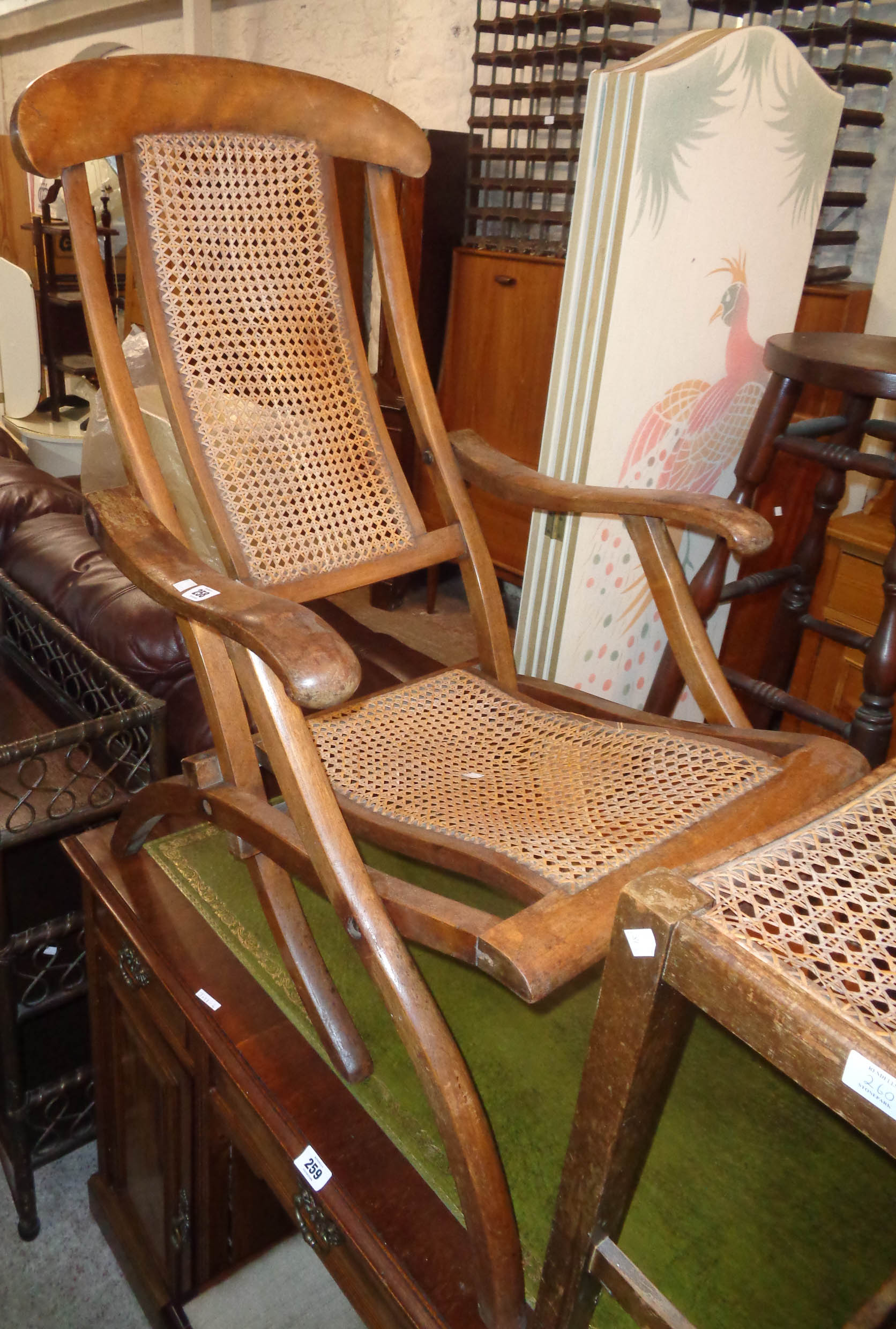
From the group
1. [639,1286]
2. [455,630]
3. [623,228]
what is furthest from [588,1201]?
[455,630]

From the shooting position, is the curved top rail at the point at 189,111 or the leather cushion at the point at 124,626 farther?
the leather cushion at the point at 124,626

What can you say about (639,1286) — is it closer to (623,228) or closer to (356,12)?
(623,228)

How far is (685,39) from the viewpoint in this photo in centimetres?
130

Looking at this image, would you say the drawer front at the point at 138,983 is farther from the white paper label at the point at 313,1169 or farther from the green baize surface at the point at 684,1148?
the white paper label at the point at 313,1169

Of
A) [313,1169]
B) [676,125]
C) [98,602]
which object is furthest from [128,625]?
[676,125]

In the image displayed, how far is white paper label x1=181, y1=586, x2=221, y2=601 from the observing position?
799 millimetres

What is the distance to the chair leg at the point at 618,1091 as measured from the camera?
0.54 metres

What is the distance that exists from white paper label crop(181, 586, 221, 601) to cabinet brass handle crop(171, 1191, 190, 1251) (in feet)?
2.37

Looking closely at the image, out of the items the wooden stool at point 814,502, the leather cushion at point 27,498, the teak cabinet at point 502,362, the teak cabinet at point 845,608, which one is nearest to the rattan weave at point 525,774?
the wooden stool at point 814,502

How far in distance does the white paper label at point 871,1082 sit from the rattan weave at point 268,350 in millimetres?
827

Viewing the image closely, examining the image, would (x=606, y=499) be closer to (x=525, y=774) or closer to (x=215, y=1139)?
(x=525, y=774)

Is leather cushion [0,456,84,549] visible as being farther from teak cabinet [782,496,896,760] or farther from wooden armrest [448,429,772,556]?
teak cabinet [782,496,896,760]

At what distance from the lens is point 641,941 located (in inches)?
21.3

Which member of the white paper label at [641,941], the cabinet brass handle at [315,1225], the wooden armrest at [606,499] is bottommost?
the cabinet brass handle at [315,1225]
